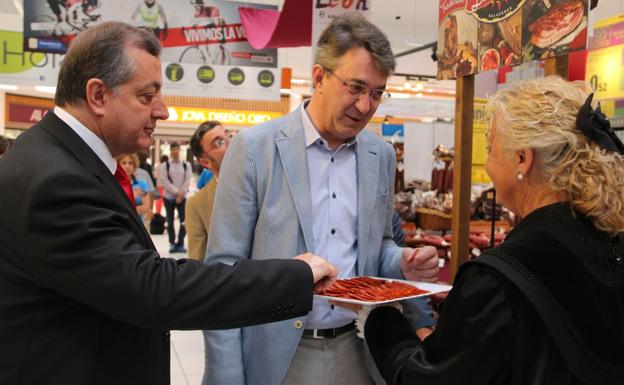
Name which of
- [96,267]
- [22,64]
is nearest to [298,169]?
[96,267]

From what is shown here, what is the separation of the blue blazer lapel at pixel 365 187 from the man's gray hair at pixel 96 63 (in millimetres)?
946

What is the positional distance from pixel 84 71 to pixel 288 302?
771mm

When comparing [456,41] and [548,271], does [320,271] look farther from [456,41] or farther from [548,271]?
[456,41]

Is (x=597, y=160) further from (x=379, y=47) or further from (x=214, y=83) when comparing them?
(x=214, y=83)

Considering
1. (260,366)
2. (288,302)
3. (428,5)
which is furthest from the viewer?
(428,5)

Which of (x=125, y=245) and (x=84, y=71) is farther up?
(x=84, y=71)

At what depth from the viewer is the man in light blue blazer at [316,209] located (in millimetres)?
1980

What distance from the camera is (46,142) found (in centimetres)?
140

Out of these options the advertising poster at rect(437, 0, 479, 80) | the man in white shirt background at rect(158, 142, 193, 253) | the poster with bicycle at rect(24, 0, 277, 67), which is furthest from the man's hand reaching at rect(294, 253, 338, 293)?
the man in white shirt background at rect(158, 142, 193, 253)

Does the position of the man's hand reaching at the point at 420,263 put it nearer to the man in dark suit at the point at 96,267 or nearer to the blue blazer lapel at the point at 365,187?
the blue blazer lapel at the point at 365,187

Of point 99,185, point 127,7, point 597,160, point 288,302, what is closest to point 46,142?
point 99,185

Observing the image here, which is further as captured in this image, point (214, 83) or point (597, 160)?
point (214, 83)

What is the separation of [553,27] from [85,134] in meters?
1.59

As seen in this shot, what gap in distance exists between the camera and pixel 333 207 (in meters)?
2.10
